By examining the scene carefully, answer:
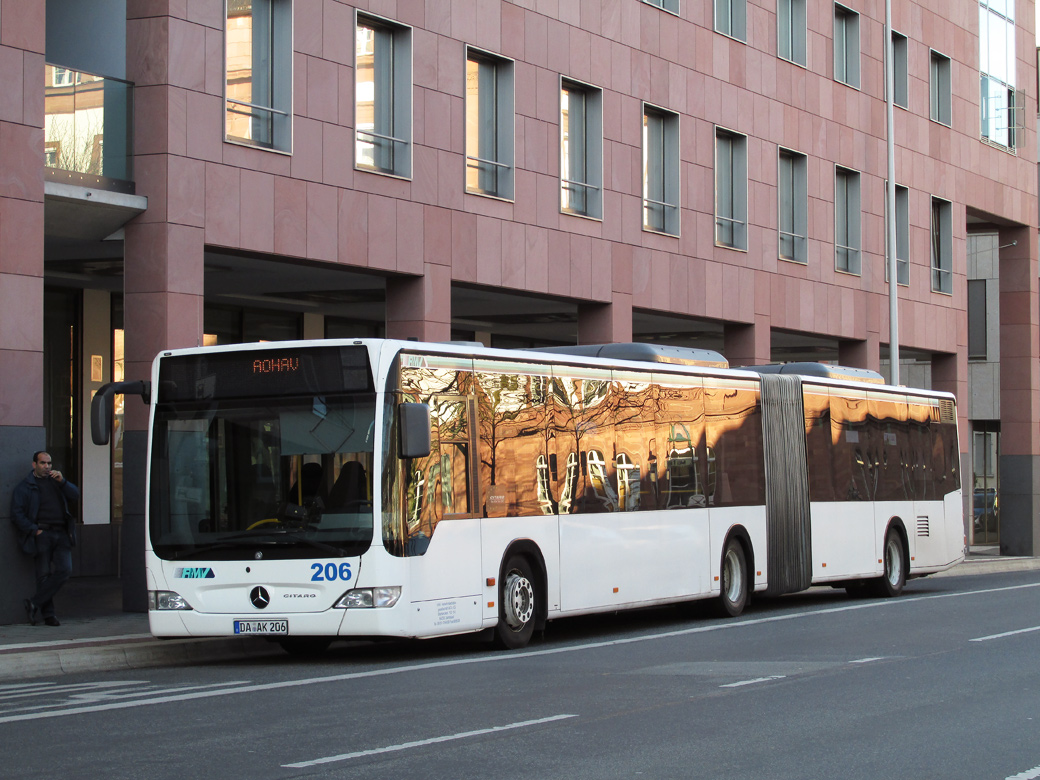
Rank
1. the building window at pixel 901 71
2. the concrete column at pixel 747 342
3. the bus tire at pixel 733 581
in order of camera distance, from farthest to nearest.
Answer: the building window at pixel 901 71 < the concrete column at pixel 747 342 < the bus tire at pixel 733 581

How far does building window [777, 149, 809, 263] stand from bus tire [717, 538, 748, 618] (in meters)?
14.4

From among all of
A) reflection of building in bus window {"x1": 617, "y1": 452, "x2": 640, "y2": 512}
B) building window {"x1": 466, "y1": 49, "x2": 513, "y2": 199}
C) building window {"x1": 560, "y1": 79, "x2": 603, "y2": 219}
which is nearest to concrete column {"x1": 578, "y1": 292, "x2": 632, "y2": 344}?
building window {"x1": 560, "y1": 79, "x2": 603, "y2": 219}

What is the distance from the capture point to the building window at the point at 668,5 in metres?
28.6

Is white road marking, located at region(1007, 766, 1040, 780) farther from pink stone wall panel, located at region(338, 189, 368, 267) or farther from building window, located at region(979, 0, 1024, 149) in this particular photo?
building window, located at region(979, 0, 1024, 149)

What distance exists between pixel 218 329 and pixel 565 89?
735 centimetres

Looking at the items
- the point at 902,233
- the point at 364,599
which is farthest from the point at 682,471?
the point at 902,233

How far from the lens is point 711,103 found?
98.3 feet

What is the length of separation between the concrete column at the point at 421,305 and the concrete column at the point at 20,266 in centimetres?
650

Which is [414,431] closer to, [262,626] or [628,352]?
[262,626]

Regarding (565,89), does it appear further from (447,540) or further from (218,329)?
(447,540)

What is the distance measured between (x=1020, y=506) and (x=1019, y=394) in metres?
3.11

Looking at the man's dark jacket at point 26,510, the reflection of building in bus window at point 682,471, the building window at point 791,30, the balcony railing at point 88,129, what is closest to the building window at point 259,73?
the balcony railing at point 88,129

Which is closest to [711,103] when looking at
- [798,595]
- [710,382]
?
[798,595]

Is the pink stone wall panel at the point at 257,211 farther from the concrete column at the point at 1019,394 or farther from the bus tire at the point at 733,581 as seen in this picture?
the concrete column at the point at 1019,394
